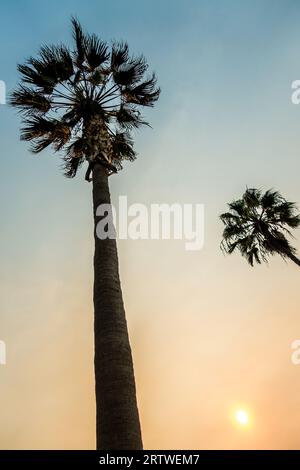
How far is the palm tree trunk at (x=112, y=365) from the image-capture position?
4.92m

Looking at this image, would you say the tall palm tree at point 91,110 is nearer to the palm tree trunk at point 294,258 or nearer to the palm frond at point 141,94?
the palm frond at point 141,94

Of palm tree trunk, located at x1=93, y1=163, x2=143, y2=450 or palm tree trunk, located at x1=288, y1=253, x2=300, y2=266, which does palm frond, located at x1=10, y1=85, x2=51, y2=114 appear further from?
palm tree trunk, located at x1=288, y1=253, x2=300, y2=266

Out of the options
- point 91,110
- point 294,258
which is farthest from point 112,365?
point 294,258

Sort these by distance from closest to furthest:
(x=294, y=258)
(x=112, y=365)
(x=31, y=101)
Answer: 1. (x=112, y=365)
2. (x=31, y=101)
3. (x=294, y=258)

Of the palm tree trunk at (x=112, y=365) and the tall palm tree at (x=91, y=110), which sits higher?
the tall palm tree at (x=91, y=110)

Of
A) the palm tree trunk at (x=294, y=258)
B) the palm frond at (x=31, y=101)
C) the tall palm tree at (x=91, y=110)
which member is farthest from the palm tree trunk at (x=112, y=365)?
the palm tree trunk at (x=294, y=258)

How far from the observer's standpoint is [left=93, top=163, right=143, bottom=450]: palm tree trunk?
194 inches

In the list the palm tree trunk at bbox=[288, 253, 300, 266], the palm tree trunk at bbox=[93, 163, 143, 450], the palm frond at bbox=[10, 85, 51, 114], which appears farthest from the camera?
the palm tree trunk at bbox=[288, 253, 300, 266]

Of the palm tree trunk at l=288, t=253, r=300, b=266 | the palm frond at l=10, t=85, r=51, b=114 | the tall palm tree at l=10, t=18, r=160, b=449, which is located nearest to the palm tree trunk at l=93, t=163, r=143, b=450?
the tall palm tree at l=10, t=18, r=160, b=449

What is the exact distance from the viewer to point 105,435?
4.94m

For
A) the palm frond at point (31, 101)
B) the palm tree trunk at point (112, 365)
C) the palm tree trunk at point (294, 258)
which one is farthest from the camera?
the palm tree trunk at point (294, 258)

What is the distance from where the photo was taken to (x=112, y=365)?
555 centimetres

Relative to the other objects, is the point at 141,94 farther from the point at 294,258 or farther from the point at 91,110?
the point at 294,258
